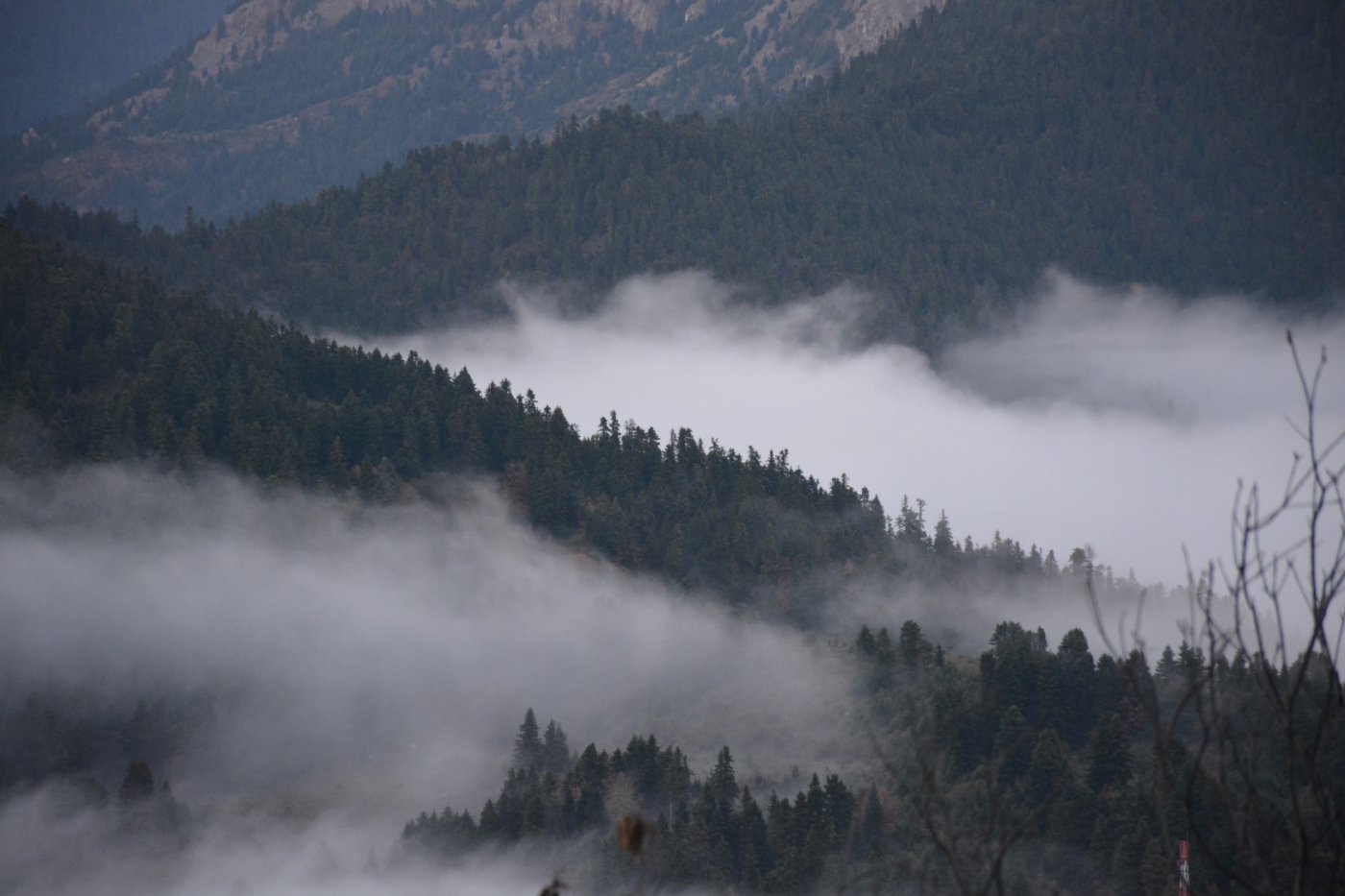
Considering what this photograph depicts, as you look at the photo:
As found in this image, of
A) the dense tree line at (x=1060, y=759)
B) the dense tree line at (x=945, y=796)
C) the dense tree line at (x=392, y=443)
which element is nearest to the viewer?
the dense tree line at (x=1060, y=759)

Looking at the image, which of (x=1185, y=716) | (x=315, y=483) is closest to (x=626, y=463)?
(x=315, y=483)

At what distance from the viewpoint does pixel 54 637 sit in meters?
138

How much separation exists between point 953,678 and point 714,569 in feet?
123

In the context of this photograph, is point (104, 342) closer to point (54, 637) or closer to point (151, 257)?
point (54, 637)

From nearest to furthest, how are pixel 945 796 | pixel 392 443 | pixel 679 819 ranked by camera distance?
pixel 945 796
pixel 679 819
pixel 392 443

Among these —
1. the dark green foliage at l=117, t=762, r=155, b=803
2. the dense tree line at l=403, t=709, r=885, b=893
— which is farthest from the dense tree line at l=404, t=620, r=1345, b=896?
the dark green foliage at l=117, t=762, r=155, b=803

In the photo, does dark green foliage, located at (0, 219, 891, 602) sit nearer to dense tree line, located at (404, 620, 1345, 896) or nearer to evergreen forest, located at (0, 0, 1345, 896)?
evergreen forest, located at (0, 0, 1345, 896)

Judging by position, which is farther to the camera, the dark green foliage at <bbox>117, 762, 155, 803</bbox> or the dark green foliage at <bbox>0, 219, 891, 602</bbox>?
the dark green foliage at <bbox>0, 219, 891, 602</bbox>

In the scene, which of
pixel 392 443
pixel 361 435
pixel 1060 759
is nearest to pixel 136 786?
pixel 361 435

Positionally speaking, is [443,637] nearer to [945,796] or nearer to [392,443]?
[392,443]

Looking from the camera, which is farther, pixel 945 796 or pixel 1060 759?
pixel 1060 759

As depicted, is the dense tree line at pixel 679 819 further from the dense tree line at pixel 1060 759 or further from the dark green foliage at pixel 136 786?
the dark green foliage at pixel 136 786

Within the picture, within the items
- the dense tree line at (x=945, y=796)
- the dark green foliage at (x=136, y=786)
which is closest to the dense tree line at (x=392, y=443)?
the dense tree line at (x=945, y=796)

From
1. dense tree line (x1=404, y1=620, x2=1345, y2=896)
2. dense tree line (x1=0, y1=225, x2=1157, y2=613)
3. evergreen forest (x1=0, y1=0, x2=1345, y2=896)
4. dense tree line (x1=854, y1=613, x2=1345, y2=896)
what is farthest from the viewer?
dense tree line (x1=0, y1=225, x2=1157, y2=613)
